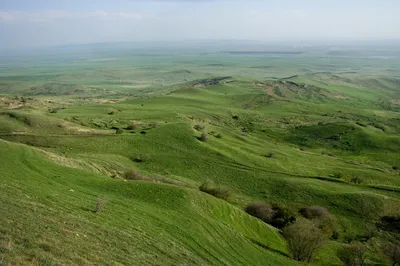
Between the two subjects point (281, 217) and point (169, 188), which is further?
point (281, 217)

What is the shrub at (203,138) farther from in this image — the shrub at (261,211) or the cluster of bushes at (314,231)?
the shrub at (261,211)

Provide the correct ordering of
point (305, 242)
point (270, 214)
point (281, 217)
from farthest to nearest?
1. point (281, 217)
2. point (270, 214)
3. point (305, 242)


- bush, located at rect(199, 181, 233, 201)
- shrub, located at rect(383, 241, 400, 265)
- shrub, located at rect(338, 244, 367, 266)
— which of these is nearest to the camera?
shrub, located at rect(338, 244, 367, 266)

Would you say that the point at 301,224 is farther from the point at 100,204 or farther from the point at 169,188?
the point at 100,204

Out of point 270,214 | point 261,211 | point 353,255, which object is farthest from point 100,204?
point 353,255

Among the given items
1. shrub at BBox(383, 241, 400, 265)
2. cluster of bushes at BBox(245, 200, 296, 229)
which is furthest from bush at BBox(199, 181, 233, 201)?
shrub at BBox(383, 241, 400, 265)

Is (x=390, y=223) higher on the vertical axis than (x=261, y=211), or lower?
lower

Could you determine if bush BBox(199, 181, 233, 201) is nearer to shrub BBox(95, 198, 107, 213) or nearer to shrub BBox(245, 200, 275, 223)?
shrub BBox(245, 200, 275, 223)

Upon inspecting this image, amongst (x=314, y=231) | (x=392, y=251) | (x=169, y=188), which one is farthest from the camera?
(x=392, y=251)
